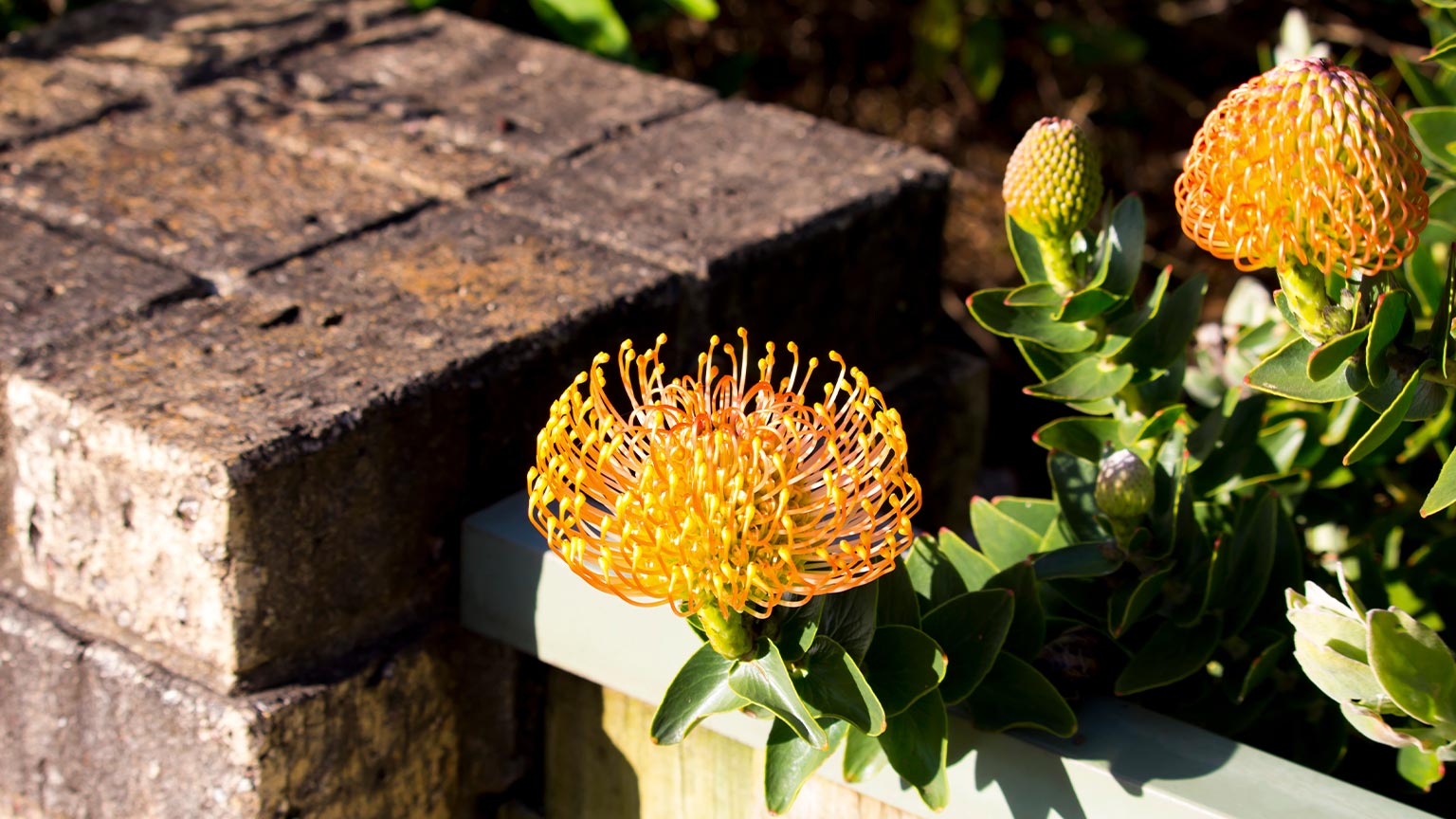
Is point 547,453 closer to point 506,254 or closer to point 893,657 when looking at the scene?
point 893,657

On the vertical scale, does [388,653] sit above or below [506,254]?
below

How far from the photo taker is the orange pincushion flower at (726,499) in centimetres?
103

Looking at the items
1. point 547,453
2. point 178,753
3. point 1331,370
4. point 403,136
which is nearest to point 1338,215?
point 1331,370

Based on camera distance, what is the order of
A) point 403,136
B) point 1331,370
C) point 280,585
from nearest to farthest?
1. point 1331,370
2. point 280,585
3. point 403,136

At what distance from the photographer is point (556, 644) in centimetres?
158

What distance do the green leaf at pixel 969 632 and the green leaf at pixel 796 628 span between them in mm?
170

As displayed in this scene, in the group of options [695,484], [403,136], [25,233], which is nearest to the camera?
[695,484]

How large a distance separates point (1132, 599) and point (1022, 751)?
18 centimetres

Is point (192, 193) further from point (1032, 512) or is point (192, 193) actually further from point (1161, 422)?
point (1161, 422)

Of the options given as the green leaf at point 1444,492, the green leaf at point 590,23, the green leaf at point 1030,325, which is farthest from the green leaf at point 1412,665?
the green leaf at point 590,23

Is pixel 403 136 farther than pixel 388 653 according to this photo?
Yes

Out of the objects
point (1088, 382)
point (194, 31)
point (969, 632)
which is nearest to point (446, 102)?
point (194, 31)

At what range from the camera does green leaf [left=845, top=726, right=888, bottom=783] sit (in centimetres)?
128

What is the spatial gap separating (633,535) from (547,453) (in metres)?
0.10
